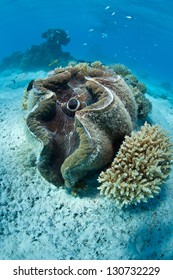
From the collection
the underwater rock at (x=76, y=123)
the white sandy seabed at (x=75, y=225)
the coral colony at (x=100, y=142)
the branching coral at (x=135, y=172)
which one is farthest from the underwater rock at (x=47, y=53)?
the branching coral at (x=135, y=172)

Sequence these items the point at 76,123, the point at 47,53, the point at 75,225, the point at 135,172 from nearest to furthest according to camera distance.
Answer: the point at 135,172
the point at 76,123
the point at 75,225
the point at 47,53

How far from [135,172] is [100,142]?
0.63 m

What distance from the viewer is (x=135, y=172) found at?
10.9ft

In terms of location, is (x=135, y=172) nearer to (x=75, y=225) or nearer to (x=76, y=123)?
(x=76, y=123)

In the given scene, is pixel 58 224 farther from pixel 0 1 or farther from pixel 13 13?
pixel 13 13

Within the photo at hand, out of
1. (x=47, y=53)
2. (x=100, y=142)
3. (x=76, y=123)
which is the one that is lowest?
(x=47, y=53)

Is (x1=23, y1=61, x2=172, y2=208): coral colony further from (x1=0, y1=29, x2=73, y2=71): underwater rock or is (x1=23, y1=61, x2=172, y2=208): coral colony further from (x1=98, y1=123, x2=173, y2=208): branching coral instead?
(x1=0, y1=29, x2=73, y2=71): underwater rock

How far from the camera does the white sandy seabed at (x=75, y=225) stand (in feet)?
11.3

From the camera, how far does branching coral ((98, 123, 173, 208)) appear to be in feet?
10.8

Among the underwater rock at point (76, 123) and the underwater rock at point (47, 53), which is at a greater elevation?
the underwater rock at point (76, 123)

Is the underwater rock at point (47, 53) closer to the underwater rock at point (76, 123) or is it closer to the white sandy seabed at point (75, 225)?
the underwater rock at point (76, 123)

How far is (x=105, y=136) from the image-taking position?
3562mm

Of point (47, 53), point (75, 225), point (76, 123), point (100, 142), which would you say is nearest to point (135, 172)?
point (100, 142)
